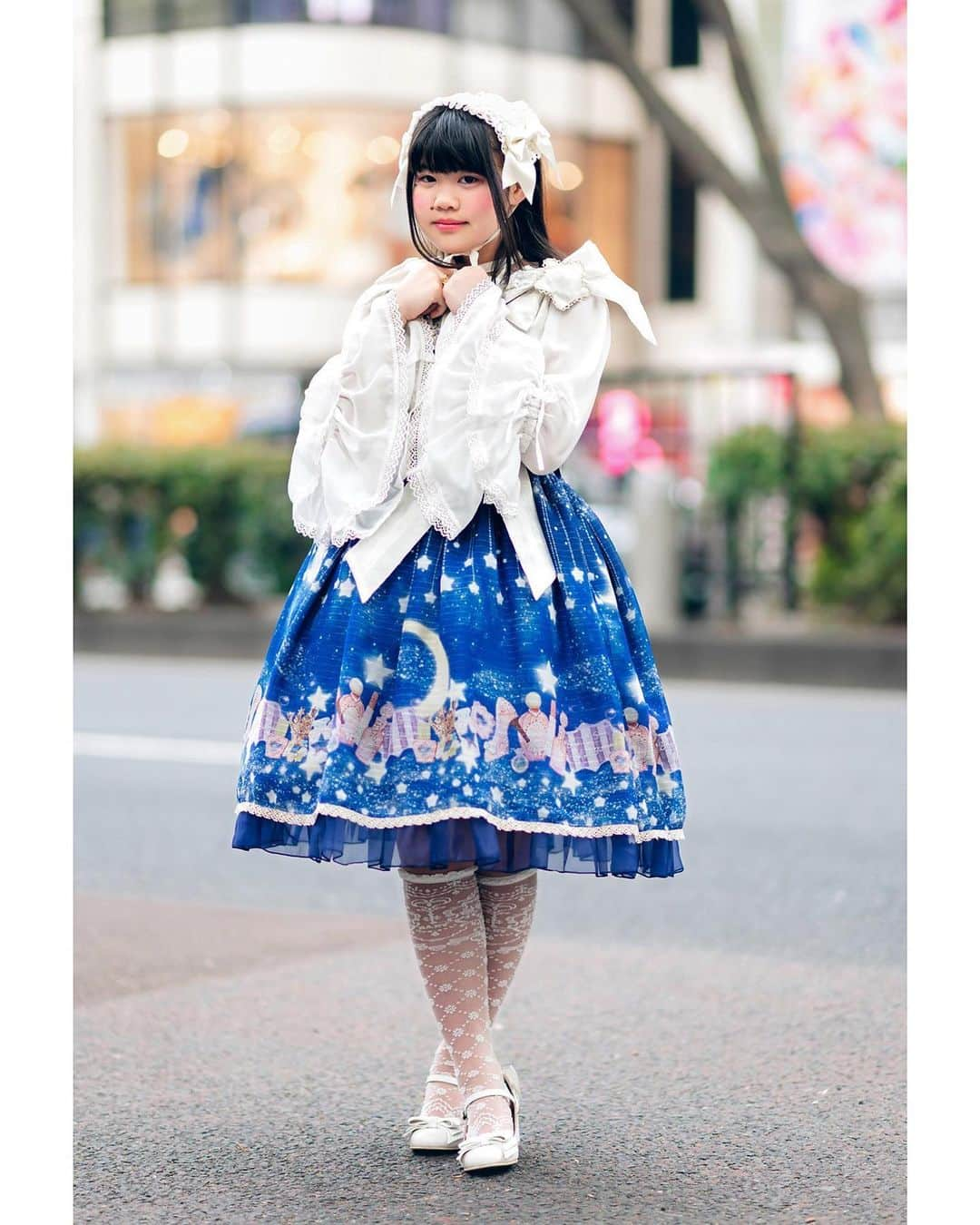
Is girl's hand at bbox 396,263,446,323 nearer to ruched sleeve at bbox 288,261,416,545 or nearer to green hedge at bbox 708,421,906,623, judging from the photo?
ruched sleeve at bbox 288,261,416,545

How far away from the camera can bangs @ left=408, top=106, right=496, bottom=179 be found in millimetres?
2906

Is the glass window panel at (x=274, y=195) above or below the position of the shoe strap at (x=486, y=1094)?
above

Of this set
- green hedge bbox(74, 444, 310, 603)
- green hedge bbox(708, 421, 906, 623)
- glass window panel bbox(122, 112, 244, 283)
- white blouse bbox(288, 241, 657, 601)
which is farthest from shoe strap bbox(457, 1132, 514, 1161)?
glass window panel bbox(122, 112, 244, 283)

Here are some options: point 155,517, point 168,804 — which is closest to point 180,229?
point 155,517

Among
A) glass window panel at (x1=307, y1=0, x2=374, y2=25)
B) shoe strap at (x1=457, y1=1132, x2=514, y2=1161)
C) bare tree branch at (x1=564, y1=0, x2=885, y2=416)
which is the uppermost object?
glass window panel at (x1=307, y1=0, x2=374, y2=25)

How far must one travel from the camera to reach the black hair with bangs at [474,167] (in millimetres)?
2908

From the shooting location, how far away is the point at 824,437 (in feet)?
40.3

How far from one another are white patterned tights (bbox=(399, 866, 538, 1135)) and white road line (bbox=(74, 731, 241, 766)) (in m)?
5.18

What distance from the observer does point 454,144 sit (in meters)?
2.91

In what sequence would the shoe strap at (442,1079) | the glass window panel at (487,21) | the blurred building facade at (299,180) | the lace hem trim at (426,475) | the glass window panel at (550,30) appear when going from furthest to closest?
the glass window panel at (550,30) < the glass window panel at (487,21) < the blurred building facade at (299,180) < the shoe strap at (442,1079) < the lace hem trim at (426,475)

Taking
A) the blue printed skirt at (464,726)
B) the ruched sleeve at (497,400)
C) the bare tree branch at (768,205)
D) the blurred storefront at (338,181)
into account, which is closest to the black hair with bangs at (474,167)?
the ruched sleeve at (497,400)

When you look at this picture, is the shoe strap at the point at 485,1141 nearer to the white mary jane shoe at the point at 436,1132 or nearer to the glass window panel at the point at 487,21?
the white mary jane shoe at the point at 436,1132

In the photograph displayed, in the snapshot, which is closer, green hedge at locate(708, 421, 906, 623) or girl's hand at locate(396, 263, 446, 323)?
girl's hand at locate(396, 263, 446, 323)

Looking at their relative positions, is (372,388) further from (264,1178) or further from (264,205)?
(264,205)
